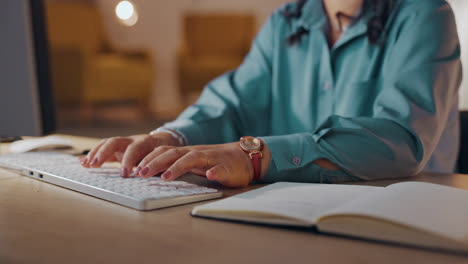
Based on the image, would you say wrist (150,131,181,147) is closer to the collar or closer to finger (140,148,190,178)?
finger (140,148,190,178)

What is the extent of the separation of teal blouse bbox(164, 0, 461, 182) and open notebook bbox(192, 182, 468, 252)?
0.16m

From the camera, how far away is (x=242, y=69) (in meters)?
1.27

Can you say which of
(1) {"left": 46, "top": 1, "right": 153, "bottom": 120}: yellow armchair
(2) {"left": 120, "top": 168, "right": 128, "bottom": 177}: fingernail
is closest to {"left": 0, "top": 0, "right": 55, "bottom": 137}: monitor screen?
(2) {"left": 120, "top": 168, "right": 128, "bottom": 177}: fingernail

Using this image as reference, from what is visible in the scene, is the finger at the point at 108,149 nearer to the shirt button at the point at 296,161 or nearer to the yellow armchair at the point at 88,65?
the shirt button at the point at 296,161

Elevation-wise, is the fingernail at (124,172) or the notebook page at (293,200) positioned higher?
the notebook page at (293,200)

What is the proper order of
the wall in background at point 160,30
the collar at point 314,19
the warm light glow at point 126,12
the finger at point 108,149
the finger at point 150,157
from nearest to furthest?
the finger at point 150,157
the finger at point 108,149
the collar at point 314,19
the warm light glow at point 126,12
the wall in background at point 160,30

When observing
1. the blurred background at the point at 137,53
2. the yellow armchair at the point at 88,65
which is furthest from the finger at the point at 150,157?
the yellow armchair at the point at 88,65

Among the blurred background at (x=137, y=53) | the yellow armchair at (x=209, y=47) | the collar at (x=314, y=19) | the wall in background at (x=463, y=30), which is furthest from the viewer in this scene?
the yellow armchair at (x=209, y=47)

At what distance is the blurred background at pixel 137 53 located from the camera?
4.86m

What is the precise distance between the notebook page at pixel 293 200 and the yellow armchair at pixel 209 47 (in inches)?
201

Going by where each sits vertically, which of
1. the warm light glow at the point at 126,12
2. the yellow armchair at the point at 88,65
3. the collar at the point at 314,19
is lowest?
the yellow armchair at the point at 88,65

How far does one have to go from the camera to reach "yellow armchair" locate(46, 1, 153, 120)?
476cm

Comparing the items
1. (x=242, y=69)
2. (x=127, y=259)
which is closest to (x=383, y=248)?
(x=127, y=259)

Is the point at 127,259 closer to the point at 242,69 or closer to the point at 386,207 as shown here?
the point at 386,207
